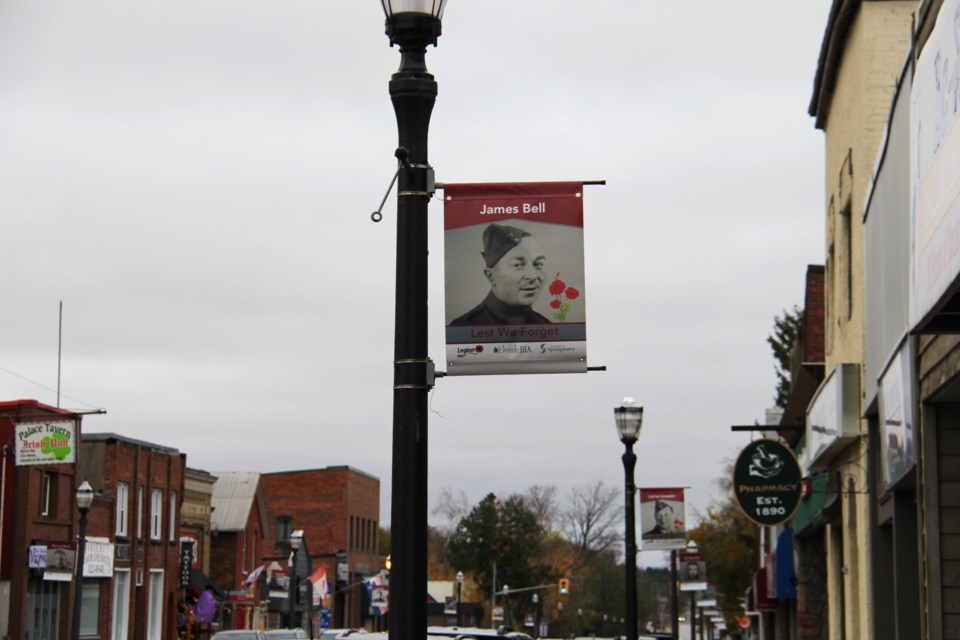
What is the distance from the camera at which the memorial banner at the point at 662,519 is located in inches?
1056

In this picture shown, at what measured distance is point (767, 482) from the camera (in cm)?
2472

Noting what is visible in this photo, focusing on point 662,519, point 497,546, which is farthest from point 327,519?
point 662,519

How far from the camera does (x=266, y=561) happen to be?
3157 inches

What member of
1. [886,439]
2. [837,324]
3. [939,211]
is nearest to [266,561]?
[837,324]

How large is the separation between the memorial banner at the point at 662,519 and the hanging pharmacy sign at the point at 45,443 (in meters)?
20.2

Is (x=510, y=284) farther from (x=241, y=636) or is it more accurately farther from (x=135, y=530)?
(x=135, y=530)

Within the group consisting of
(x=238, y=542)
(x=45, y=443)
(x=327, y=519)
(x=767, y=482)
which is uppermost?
(x=45, y=443)

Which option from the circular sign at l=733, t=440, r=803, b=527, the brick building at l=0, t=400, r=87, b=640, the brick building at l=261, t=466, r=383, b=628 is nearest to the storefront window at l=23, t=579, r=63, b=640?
the brick building at l=0, t=400, r=87, b=640

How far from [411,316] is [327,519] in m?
78.1

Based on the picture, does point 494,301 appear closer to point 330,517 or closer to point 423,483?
point 423,483

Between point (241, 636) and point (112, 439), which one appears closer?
point (241, 636)

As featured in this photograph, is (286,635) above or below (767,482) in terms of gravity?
below

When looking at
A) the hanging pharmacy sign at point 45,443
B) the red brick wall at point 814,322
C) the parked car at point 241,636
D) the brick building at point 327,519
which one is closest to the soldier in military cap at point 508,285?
the red brick wall at point 814,322

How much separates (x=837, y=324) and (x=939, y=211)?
1397 centimetres
